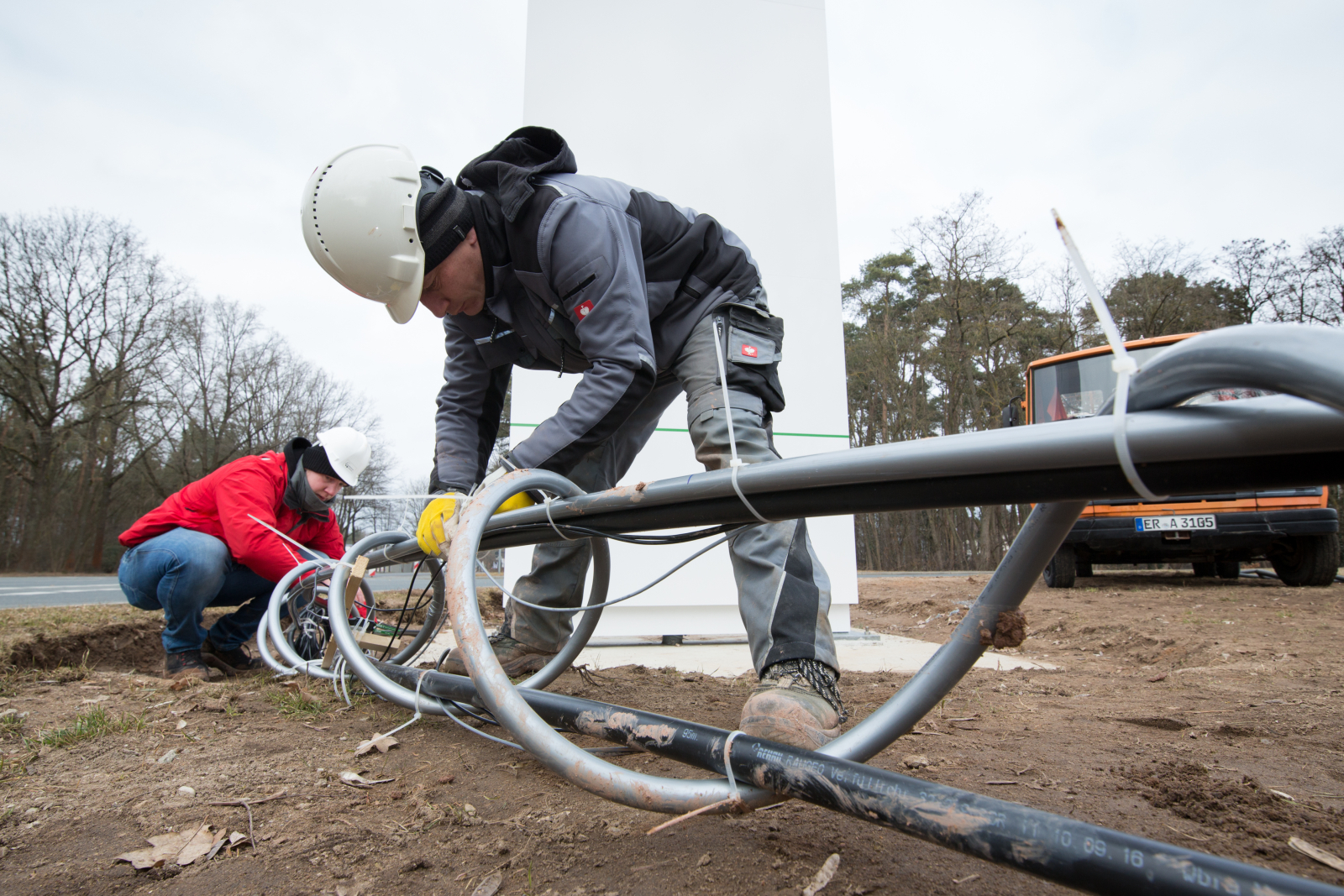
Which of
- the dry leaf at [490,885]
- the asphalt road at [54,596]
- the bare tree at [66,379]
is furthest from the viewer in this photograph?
the bare tree at [66,379]

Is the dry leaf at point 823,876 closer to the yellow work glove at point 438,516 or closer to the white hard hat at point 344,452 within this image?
the yellow work glove at point 438,516

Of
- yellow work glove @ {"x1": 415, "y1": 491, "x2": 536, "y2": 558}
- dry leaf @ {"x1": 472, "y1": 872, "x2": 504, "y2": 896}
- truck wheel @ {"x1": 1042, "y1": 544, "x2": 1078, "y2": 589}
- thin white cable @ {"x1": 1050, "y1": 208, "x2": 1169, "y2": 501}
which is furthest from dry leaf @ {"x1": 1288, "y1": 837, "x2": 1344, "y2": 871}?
truck wheel @ {"x1": 1042, "y1": 544, "x2": 1078, "y2": 589}

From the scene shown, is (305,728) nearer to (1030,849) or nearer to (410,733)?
(410,733)

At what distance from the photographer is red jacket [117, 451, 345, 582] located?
3.23 m

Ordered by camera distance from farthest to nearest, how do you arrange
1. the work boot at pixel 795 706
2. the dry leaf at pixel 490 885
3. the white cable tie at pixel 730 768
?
the work boot at pixel 795 706
the dry leaf at pixel 490 885
the white cable tie at pixel 730 768

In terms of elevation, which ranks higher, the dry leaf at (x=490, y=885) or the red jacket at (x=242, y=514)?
the red jacket at (x=242, y=514)

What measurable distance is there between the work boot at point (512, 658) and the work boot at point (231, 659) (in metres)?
1.76

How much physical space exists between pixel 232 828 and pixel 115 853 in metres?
0.17

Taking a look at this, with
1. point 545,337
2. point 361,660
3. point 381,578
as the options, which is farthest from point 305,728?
point 381,578

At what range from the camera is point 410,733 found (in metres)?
1.88

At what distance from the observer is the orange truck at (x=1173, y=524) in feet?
17.2

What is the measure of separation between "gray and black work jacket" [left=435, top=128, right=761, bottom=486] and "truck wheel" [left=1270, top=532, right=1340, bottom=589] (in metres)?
6.15

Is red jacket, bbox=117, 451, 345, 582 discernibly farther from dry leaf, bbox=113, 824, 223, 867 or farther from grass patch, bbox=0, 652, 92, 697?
dry leaf, bbox=113, 824, 223, 867

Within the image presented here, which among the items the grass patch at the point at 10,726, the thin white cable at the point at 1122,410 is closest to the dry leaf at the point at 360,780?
the grass patch at the point at 10,726
